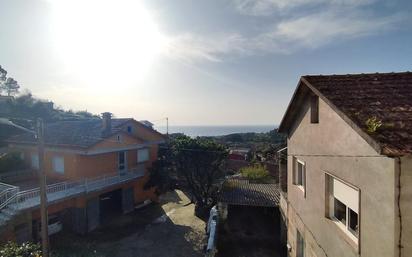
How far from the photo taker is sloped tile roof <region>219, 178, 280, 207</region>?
16.9 metres

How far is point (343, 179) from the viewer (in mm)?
6230

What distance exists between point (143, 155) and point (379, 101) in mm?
22449

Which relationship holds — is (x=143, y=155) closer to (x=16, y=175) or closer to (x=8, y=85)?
(x=16, y=175)

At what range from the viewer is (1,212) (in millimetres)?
14305

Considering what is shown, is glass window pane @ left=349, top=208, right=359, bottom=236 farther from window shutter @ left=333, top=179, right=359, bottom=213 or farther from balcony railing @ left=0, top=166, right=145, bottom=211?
balcony railing @ left=0, top=166, right=145, bottom=211

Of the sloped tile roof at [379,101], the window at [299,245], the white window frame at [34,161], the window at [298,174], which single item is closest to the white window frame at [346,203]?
the sloped tile roof at [379,101]

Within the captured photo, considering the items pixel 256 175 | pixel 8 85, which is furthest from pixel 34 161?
pixel 8 85

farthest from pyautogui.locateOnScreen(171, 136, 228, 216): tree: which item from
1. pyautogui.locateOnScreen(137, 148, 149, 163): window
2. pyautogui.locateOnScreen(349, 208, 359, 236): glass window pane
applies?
pyautogui.locateOnScreen(349, 208, 359, 236): glass window pane

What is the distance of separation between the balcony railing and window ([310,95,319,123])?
15583 mm

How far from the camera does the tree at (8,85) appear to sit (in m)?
67.4

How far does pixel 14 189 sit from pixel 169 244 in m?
9.62

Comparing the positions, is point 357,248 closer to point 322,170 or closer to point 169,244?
point 322,170

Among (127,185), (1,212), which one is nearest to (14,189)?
(1,212)

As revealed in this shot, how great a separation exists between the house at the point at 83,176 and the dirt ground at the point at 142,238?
4.45 feet
